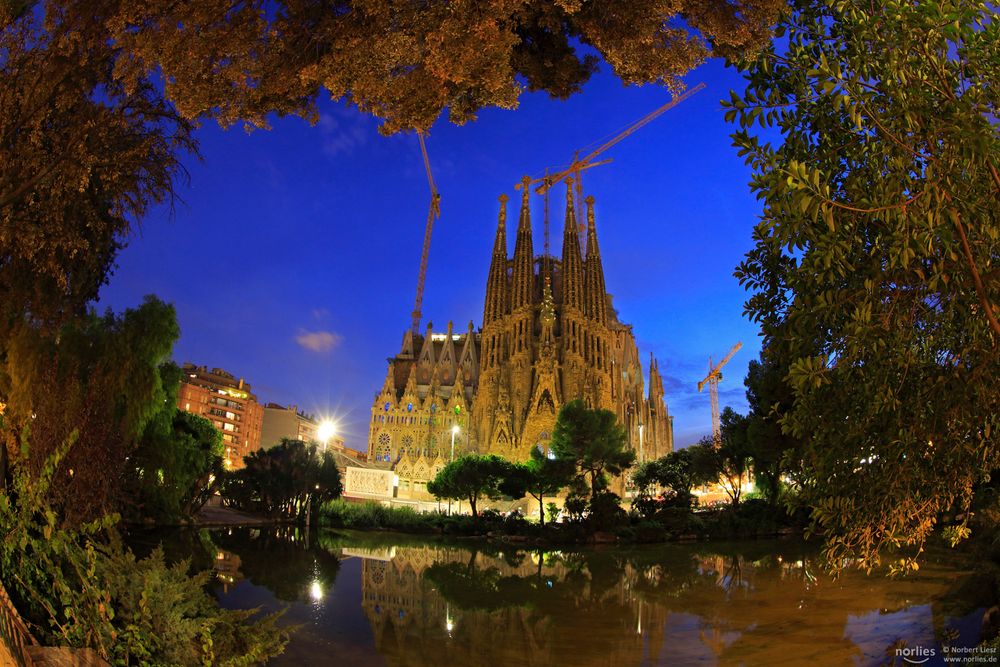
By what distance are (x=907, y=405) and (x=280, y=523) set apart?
113ft

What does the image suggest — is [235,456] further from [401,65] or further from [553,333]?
[401,65]

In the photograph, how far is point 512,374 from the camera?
210 feet

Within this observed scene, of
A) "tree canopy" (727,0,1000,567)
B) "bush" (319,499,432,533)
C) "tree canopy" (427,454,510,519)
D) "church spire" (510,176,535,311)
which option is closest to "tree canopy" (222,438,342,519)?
"bush" (319,499,432,533)

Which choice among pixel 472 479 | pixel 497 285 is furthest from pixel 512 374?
pixel 472 479

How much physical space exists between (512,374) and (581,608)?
51.8 metres

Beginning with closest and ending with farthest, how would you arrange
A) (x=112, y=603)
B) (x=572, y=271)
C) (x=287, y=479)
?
(x=112, y=603) < (x=287, y=479) < (x=572, y=271)

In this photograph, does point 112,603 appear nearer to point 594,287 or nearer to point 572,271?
point 572,271

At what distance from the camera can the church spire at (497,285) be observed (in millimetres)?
69250

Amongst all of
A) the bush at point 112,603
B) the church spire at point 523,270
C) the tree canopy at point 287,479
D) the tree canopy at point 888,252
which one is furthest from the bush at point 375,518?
the church spire at point 523,270

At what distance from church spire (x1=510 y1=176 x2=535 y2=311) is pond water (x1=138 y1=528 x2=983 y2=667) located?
157ft

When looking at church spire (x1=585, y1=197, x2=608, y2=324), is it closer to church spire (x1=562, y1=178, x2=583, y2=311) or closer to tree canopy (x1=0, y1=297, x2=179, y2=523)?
church spire (x1=562, y1=178, x2=583, y2=311)

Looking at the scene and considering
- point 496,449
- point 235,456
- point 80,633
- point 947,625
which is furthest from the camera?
point 235,456

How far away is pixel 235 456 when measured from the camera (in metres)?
91.5

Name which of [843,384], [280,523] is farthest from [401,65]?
[280,523]
